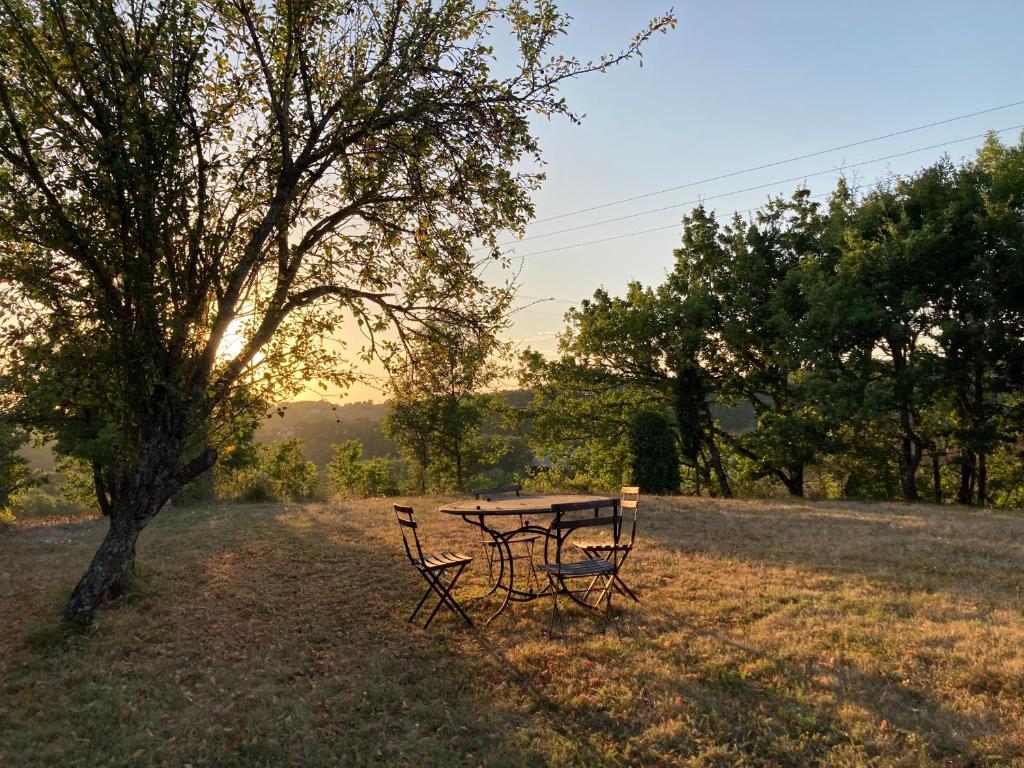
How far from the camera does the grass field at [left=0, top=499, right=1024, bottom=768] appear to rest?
3.76 metres

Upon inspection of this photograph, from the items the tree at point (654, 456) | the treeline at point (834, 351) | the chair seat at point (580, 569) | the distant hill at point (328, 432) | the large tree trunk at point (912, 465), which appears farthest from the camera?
the distant hill at point (328, 432)

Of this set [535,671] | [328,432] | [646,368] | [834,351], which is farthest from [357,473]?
[328,432]

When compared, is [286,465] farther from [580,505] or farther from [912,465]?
[580,505]

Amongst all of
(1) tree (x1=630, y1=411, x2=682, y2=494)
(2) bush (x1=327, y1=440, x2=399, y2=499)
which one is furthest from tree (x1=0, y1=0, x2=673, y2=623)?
(2) bush (x1=327, y1=440, x2=399, y2=499)

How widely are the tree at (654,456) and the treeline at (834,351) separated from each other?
0.46 metres

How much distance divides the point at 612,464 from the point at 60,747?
21954mm

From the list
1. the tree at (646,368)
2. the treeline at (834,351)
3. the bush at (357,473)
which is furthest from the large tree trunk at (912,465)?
the bush at (357,473)

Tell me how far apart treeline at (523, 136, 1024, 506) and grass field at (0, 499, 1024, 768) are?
1024 centimetres

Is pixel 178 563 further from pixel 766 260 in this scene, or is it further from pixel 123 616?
pixel 766 260

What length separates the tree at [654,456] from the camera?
19.2 meters

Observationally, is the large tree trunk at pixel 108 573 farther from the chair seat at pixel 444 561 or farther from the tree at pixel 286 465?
the tree at pixel 286 465

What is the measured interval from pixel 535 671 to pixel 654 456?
15.0 m

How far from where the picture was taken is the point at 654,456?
63.1ft

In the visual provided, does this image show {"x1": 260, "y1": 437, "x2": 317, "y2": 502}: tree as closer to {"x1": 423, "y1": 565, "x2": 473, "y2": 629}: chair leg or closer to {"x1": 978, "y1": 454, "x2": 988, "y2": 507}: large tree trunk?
{"x1": 423, "y1": 565, "x2": 473, "y2": 629}: chair leg
